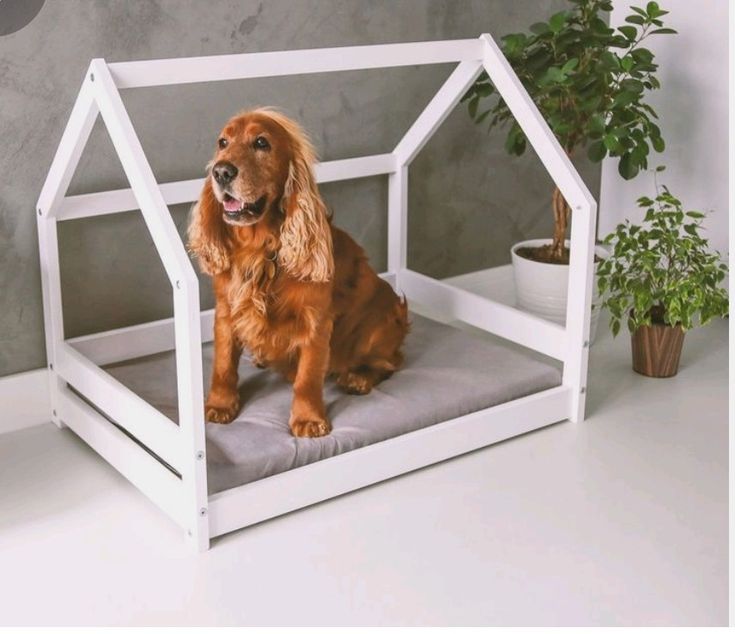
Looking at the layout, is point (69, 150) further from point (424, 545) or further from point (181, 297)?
point (424, 545)

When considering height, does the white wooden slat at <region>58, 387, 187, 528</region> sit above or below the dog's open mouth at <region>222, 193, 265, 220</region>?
below

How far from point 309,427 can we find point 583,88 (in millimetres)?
1291

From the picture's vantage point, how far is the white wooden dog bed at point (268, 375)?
2.05m

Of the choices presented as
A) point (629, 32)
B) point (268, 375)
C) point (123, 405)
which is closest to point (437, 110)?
point (629, 32)

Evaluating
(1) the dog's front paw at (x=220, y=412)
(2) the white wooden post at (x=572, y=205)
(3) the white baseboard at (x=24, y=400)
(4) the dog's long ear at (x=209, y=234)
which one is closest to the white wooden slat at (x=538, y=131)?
(2) the white wooden post at (x=572, y=205)

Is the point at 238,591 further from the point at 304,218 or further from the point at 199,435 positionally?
the point at 304,218

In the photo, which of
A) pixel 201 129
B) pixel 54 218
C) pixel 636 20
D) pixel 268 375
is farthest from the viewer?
pixel 636 20

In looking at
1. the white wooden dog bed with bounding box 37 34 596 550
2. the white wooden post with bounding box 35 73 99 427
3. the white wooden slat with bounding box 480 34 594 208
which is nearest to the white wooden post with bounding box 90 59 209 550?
the white wooden dog bed with bounding box 37 34 596 550

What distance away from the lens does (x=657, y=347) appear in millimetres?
2945

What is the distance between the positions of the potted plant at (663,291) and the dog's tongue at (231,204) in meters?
1.18

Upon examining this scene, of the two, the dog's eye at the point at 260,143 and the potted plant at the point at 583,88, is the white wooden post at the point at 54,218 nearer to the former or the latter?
the dog's eye at the point at 260,143

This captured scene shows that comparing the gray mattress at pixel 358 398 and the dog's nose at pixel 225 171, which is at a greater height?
the dog's nose at pixel 225 171

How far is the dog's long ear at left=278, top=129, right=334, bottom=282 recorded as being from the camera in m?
2.19

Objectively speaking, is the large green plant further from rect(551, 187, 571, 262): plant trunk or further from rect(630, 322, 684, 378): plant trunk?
rect(630, 322, 684, 378): plant trunk
